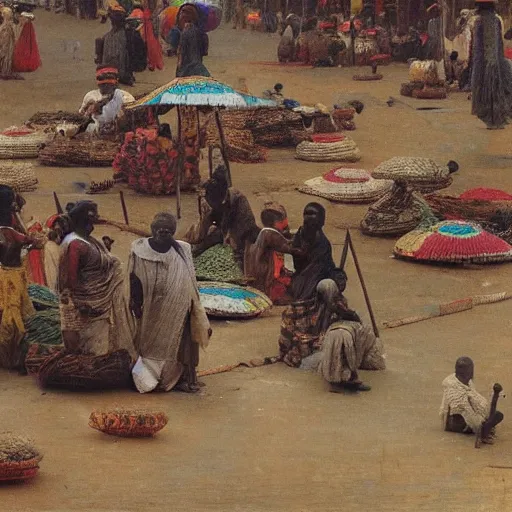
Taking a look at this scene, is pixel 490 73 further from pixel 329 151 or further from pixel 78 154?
pixel 78 154

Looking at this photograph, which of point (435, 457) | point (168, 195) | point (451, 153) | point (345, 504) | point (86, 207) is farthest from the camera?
point (451, 153)

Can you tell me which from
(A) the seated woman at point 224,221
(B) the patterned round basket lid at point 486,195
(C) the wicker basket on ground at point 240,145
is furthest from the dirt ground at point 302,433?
(C) the wicker basket on ground at point 240,145

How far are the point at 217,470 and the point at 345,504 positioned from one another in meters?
0.84

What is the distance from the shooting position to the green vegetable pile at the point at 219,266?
44.5ft

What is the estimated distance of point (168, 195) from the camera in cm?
1817

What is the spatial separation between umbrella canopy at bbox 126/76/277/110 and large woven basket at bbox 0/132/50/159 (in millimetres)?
4246

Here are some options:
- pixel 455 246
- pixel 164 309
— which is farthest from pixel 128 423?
pixel 455 246

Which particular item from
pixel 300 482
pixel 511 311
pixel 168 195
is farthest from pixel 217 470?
pixel 168 195

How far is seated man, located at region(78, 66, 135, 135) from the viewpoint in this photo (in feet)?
64.7

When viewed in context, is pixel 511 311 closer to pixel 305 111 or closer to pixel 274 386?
pixel 274 386

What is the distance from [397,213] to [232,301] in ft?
12.9

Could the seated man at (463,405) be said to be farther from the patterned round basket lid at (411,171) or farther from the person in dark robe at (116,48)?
the person in dark robe at (116,48)

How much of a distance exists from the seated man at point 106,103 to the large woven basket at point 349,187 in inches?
103

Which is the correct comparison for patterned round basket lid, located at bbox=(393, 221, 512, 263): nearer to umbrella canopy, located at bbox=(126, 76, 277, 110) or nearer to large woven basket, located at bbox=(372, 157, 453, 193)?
large woven basket, located at bbox=(372, 157, 453, 193)
